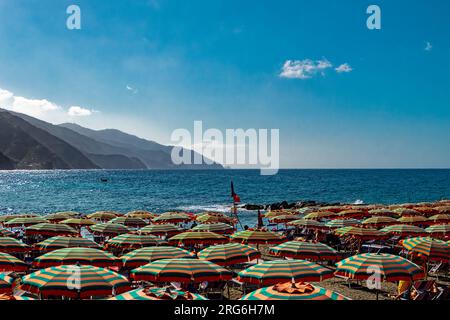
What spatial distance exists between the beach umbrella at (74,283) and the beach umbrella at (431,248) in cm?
1092

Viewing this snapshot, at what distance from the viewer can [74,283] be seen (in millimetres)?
9297

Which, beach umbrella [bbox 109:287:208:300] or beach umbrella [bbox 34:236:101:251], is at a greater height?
beach umbrella [bbox 109:287:208:300]

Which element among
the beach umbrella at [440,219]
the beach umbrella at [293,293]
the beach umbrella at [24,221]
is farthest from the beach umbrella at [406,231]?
the beach umbrella at [24,221]

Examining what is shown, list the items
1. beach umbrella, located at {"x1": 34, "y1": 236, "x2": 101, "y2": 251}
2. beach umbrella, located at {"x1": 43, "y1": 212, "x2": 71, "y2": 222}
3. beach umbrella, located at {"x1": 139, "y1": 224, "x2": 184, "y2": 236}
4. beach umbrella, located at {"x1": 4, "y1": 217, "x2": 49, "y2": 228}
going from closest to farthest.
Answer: beach umbrella, located at {"x1": 34, "y1": 236, "x2": 101, "y2": 251} < beach umbrella, located at {"x1": 139, "y1": 224, "x2": 184, "y2": 236} < beach umbrella, located at {"x1": 4, "y1": 217, "x2": 49, "y2": 228} < beach umbrella, located at {"x1": 43, "y1": 212, "x2": 71, "y2": 222}

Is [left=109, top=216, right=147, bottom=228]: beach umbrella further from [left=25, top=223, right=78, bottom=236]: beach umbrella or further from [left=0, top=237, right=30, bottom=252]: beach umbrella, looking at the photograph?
[left=0, top=237, right=30, bottom=252]: beach umbrella

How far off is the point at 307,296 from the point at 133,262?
24.4 feet

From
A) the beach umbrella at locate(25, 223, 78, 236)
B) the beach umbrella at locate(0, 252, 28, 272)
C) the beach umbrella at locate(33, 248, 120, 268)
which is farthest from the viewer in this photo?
the beach umbrella at locate(25, 223, 78, 236)

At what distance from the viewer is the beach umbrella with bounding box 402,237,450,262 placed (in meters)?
14.1

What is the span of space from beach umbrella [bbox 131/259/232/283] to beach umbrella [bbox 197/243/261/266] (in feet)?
7.11

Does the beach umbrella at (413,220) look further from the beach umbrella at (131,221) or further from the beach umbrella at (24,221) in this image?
the beach umbrella at (24,221)

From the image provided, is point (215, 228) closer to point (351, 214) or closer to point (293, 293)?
point (293, 293)

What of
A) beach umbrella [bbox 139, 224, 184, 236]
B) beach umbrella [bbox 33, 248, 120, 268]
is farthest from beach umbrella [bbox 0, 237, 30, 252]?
beach umbrella [bbox 139, 224, 184, 236]
